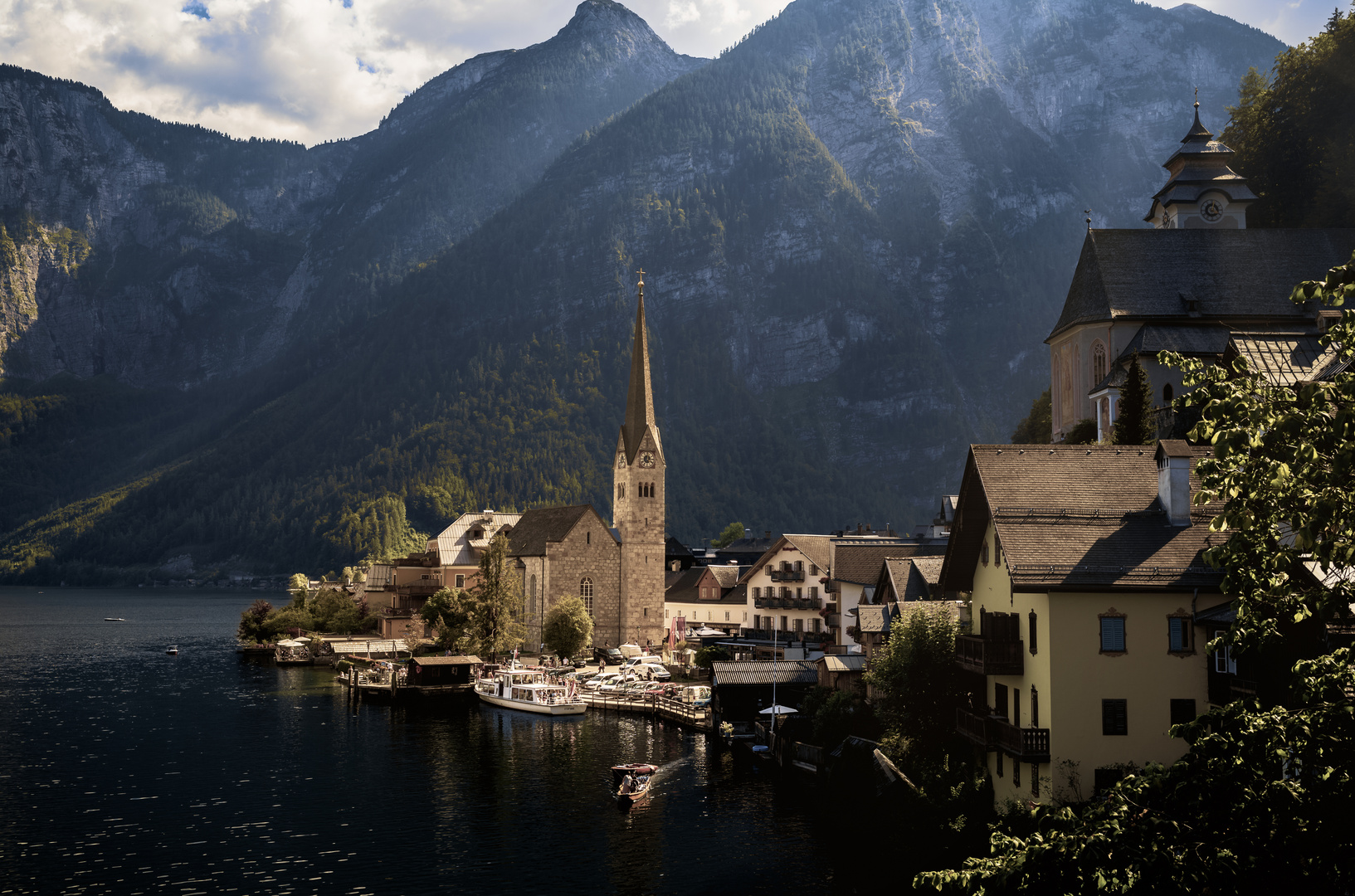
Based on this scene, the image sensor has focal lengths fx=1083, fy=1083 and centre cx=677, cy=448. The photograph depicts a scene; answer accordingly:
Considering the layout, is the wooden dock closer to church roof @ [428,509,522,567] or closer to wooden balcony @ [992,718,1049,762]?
wooden balcony @ [992,718,1049,762]

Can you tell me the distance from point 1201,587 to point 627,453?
8832cm

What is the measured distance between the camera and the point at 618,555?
388 ft

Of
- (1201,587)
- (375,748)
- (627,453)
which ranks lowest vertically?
(375,748)

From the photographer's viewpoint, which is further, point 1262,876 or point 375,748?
point 375,748

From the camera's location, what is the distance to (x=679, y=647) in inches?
4545

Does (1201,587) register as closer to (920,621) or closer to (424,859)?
(920,621)

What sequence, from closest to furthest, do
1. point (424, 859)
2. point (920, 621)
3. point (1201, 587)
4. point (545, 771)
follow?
point (1201, 587) → point (424, 859) → point (920, 621) → point (545, 771)

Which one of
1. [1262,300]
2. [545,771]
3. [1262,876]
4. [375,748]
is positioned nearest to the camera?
[1262,876]

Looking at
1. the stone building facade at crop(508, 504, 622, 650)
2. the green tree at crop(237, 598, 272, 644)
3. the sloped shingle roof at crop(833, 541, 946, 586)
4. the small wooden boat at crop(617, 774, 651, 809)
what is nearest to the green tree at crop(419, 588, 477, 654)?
the stone building facade at crop(508, 504, 622, 650)

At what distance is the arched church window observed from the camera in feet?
272

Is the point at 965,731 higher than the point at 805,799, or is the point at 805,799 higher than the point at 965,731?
the point at 965,731

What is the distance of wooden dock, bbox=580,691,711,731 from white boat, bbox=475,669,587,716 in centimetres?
159

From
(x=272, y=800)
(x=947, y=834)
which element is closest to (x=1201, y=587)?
(x=947, y=834)

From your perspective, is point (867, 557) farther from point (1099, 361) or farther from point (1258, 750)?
point (1258, 750)
